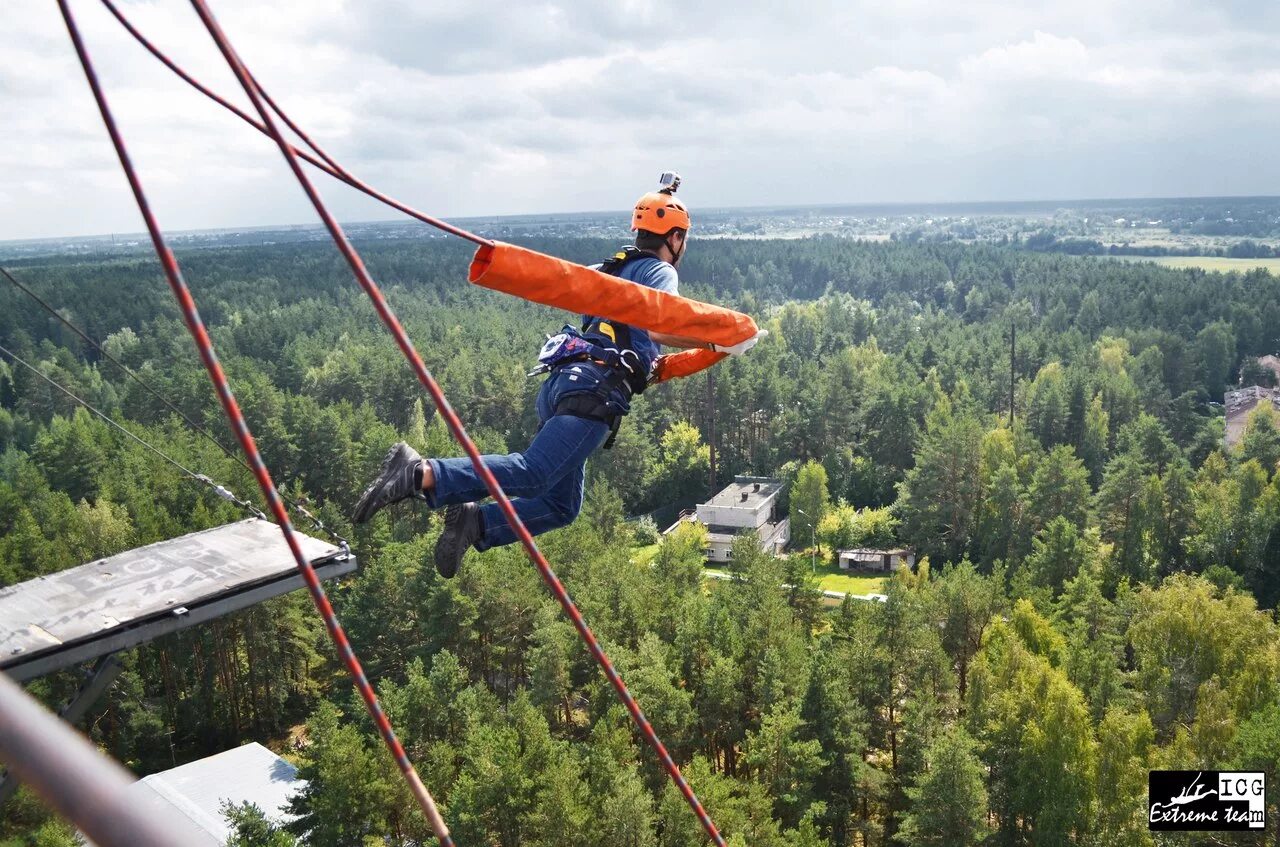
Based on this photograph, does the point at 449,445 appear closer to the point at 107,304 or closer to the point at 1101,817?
the point at 1101,817

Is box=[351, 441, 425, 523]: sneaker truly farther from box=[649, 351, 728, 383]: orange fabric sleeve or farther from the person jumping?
box=[649, 351, 728, 383]: orange fabric sleeve

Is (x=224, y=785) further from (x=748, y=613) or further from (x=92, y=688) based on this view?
(x=92, y=688)

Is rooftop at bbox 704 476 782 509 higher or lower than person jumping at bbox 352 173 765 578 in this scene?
lower

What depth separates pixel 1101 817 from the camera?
833 inches

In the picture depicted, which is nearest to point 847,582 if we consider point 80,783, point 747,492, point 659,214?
point 747,492

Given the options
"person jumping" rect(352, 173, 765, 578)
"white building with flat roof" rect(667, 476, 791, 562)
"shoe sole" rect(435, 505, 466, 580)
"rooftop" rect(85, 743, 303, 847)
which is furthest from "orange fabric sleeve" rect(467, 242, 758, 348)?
"white building with flat roof" rect(667, 476, 791, 562)

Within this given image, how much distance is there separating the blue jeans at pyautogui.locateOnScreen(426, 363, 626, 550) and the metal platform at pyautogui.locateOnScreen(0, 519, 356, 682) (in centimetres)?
624

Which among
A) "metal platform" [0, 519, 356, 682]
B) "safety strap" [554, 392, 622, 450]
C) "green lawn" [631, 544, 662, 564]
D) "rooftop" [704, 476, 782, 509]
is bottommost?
"green lawn" [631, 544, 662, 564]

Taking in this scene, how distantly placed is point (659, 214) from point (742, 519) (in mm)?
44965

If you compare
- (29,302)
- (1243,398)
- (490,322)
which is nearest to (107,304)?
(29,302)

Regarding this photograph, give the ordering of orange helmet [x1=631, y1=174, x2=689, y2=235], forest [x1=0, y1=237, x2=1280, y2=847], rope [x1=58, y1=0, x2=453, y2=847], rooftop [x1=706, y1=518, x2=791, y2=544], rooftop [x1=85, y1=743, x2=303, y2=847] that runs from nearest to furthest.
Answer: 1. rope [x1=58, y1=0, x2=453, y2=847]
2. orange helmet [x1=631, y1=174, x2=689, y2=235]
3. forest [x1=0, y1=237, x2=1280, y2=847]
4. rooftop [x1=85, y1=743, x2=303, y2=847]
5. rooftop [x1=706, y1=518, x2=791, y2=544]

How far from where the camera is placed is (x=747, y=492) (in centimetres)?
5584

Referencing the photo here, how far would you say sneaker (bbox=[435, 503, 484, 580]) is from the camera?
22.9ft

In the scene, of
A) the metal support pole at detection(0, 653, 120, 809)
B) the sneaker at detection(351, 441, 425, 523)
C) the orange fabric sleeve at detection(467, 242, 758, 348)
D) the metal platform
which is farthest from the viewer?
the metal platform
